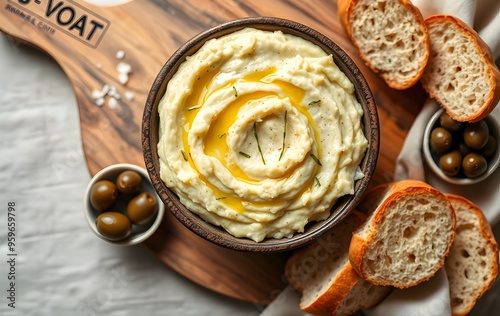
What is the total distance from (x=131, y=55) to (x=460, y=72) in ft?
6.91

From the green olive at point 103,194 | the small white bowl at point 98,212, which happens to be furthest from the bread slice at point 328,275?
the green olive at point 103,194

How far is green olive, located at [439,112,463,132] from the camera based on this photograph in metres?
3.59

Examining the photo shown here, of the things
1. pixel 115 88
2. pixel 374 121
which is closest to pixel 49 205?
pixel 115 88

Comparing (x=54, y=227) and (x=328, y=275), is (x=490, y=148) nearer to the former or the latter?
→ (x=328, y=275)

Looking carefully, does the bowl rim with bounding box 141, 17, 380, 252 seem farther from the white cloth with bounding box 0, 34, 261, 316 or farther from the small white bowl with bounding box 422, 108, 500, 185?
the white cloth with bounding box 0, 34, 261, 316

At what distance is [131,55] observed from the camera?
3742mm

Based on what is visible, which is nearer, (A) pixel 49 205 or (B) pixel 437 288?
(B) pixel 437 288

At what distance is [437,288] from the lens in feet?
11.7

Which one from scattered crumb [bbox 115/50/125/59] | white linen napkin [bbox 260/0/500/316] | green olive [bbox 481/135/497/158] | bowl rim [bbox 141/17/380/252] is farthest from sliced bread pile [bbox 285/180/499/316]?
scattered crumb [bbox 115/50/125/59]

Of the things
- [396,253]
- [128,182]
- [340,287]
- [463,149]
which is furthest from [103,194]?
[463,149]

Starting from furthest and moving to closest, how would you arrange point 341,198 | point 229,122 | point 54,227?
point 54,227, point 341,198, point 229,122

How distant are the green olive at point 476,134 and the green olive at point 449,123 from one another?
0.06 meters

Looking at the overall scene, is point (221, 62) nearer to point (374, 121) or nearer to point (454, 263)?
point (374, 121)

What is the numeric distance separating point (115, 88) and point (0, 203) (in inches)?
50.5
